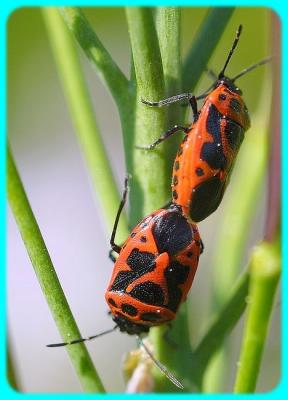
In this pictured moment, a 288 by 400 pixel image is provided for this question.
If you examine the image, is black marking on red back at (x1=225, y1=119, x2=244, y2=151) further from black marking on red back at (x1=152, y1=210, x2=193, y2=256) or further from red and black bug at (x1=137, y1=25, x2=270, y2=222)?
black marking on red back at (x1=152, y1=210, x2=193, y2=256)

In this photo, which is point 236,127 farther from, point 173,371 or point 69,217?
point 69,217

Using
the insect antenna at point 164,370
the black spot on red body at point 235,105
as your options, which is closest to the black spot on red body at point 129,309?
the insect antenna at point 164,370

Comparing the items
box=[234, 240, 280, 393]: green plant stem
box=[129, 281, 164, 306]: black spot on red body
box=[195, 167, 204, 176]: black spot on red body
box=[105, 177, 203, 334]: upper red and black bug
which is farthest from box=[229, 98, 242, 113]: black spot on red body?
box=[234, 240, 280, 393]: green plant stem

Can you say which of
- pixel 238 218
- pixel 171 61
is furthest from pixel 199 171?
pixel 171 61

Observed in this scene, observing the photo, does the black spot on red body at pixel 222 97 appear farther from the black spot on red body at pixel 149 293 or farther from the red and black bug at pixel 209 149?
the black spot on red body at pixel 149 293

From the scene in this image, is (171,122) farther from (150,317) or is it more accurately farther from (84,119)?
(150,317)

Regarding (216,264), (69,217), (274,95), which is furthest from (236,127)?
(69,217)
